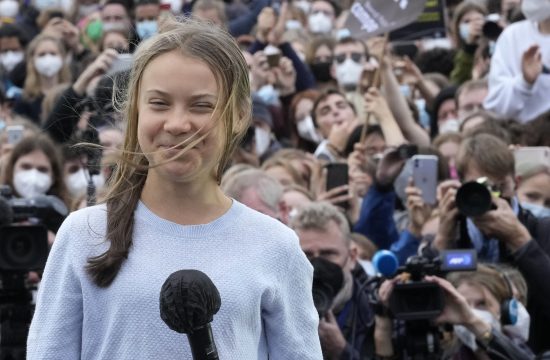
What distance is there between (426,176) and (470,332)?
5.88ft

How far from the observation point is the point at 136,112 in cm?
335

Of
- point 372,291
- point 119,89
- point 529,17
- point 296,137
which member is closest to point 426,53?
point 296,137

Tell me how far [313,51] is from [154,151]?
1039cm

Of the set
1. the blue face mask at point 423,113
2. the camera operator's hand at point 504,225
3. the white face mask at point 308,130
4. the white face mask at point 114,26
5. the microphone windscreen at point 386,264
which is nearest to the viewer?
the microphone windscreen at point 386,264

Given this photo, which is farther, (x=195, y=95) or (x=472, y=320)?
(x=472, y=320)

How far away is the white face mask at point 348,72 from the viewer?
12727 millimetres

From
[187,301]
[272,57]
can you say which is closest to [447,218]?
[187,301]

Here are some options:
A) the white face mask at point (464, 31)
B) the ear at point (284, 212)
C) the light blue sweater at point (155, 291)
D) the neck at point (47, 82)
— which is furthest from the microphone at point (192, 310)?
the neck at point (47, 82)

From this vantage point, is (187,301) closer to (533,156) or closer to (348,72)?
(533,156)

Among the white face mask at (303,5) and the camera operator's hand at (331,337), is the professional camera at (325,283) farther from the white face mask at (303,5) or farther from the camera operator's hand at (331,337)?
the white face mask at (303,5)

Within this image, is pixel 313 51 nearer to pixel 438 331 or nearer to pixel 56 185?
pixel 56 185

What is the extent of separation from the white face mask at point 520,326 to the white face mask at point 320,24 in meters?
9.26

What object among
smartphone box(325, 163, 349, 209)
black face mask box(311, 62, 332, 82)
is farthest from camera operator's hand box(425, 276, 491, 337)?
black face mask box(311, 62, 332, 82)

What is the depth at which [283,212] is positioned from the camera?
7.90 meters
